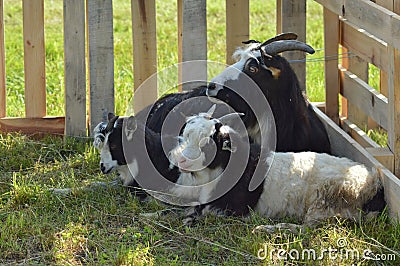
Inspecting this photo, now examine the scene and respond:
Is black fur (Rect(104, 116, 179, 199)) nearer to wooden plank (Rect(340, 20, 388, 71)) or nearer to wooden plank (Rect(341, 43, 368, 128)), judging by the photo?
wooden plank (Rect(340, 20, 388, 71))

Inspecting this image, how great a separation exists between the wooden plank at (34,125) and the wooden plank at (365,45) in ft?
8.19

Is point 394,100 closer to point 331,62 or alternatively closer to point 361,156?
point 361,156

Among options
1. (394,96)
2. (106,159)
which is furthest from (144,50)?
(394,96)

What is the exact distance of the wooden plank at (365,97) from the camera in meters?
6.05

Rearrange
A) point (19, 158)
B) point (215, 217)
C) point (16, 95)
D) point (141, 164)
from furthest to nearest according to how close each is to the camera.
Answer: point (16, 95) → point (19, 158) → point (141, 164) → point (215, 217)

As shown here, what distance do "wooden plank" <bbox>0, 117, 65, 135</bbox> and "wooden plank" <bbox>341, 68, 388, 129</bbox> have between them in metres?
2.43

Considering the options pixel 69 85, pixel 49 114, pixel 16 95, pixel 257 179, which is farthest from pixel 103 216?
pixel 16 95

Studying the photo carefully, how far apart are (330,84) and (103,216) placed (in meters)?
2.57

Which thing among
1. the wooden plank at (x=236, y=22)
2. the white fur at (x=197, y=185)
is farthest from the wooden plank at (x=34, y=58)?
the white fur at (x=197, y=185)

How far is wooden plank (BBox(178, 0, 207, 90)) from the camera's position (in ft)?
22.2

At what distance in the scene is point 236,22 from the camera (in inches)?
277

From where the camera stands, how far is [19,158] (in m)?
6.59

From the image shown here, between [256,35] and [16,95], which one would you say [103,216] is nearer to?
[16,95]

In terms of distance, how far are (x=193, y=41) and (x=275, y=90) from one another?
1079 mm
